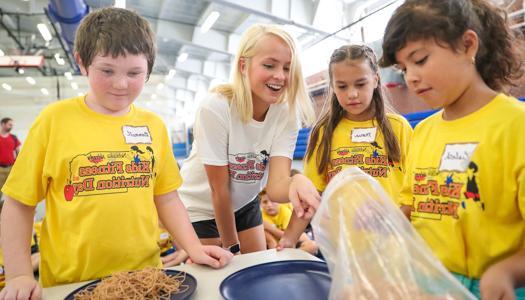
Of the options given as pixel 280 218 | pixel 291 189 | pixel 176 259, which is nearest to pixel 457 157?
pixel 291 189

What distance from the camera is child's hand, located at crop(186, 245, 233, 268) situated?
831 millimetres

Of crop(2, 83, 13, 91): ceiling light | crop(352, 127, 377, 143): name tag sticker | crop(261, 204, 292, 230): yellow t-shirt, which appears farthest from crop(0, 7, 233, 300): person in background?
crop(2, 83, 13, 91): ceiling light

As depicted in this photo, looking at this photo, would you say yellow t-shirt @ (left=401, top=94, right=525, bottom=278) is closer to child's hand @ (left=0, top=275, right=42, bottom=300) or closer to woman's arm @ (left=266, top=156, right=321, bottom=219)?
woman's arm @ (left=266, top=156, right=321, bottom=219)

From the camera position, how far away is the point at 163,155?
3.25ft

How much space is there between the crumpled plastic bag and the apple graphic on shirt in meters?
0.57

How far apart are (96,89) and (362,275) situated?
0.72 m

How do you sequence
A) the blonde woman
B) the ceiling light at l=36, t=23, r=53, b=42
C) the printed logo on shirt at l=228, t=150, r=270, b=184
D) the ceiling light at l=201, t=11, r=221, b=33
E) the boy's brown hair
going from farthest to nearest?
the ceiling light at l=36, t=23, r=53, b=42, the ceiling light at l=201, t=11, r=221, b=33, the printed logo on shirt at l=228, t=150, r=270, b=184, the blonde woman, the boy's brown hair

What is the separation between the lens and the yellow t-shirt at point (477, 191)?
64cm

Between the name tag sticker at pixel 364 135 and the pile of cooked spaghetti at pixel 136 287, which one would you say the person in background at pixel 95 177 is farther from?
the name tag sticker at pixel 364 135

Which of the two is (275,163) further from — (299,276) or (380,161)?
(299,276)

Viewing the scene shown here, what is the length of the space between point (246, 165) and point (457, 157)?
753 mm

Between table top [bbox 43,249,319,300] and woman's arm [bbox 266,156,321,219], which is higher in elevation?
woman's arm [bbox 266,156,321,219]

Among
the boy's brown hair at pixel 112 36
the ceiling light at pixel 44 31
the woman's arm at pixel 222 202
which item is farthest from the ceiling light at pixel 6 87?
the boy's brown hair at pixel 112 36

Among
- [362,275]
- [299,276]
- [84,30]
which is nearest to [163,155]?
[84,30]
